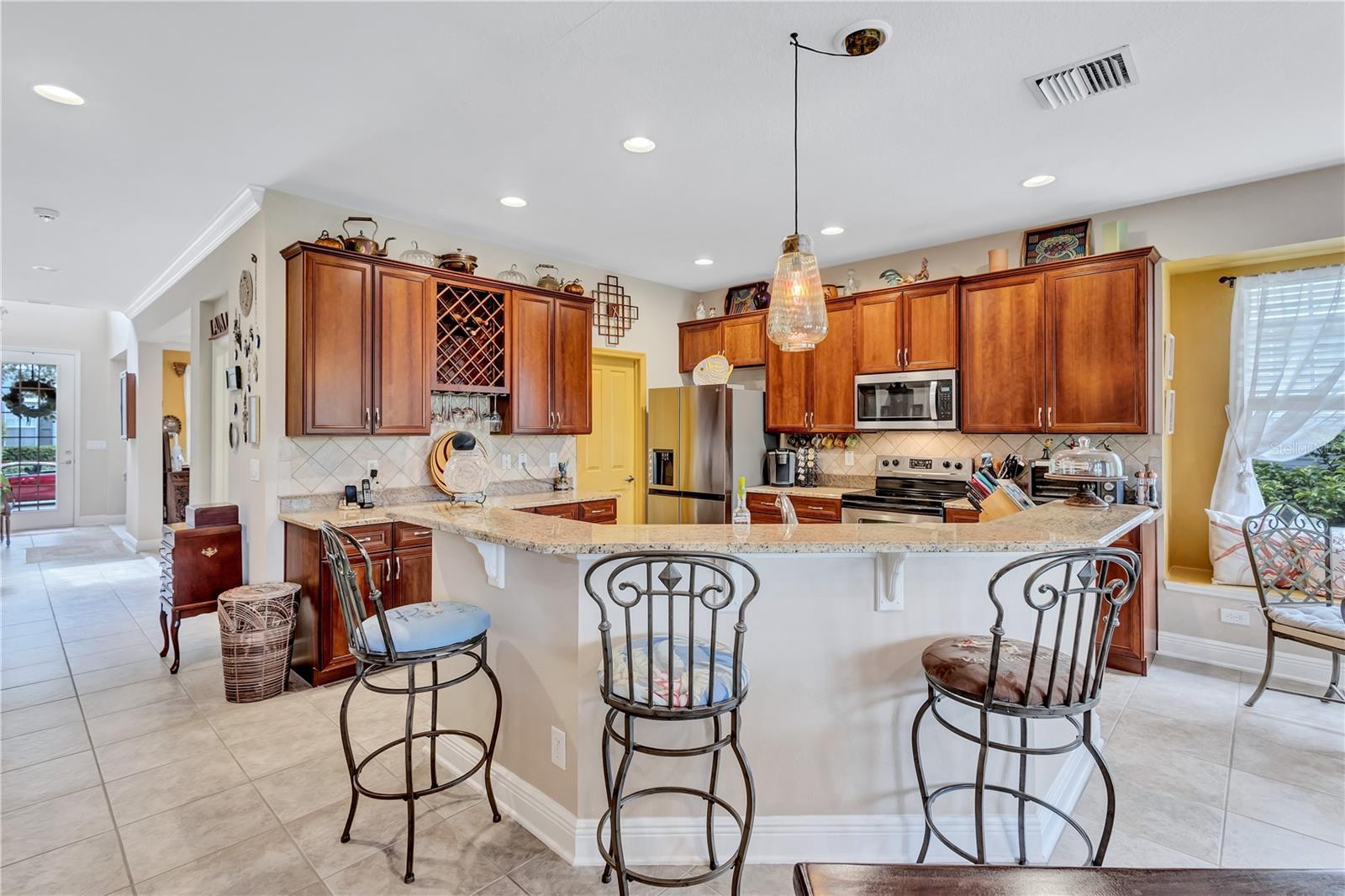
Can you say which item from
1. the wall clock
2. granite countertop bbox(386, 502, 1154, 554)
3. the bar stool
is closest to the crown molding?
the wall clock

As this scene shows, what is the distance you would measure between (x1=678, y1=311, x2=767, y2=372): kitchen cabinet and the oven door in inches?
61.3

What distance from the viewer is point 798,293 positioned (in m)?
2.46

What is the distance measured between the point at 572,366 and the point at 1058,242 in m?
3.45

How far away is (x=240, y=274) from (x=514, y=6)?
287cm

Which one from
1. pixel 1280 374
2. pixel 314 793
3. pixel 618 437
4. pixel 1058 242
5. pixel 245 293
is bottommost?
pixel 314 793

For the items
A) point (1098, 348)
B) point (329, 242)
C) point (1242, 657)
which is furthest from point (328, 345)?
point (1242, 657)

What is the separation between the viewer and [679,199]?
3811mm

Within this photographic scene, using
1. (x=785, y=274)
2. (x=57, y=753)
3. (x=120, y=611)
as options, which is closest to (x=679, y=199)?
(x=785, y=274)

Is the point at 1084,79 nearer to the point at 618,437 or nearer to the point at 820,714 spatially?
the point at 820,714

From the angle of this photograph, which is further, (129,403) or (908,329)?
(129,403)

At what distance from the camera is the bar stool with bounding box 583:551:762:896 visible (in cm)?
161

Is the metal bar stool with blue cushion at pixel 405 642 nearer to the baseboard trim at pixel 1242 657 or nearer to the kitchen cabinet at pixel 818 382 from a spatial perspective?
the kitchen cabinet at pixel 818 382

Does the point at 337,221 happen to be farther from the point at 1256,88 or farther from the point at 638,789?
the point at 1256,88

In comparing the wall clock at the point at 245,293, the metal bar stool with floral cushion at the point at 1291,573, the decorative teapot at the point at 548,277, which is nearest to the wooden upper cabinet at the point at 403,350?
the wall clock at the point at 245,293
